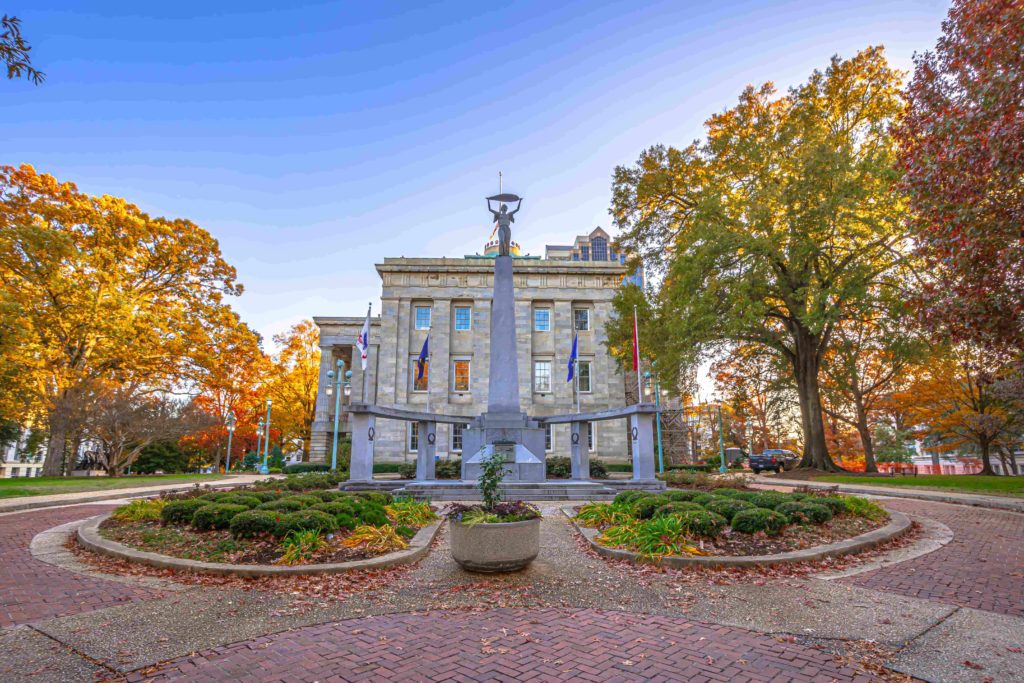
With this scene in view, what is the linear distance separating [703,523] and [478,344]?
2999 cm

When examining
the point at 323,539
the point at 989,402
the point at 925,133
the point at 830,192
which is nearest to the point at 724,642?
the point at 323,539

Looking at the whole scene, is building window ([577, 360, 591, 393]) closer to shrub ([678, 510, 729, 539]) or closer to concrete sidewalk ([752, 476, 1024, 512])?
concrete sidewalk ([752, 476, 1024, 512])

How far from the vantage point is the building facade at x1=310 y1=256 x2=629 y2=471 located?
36.8m

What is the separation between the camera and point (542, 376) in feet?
125

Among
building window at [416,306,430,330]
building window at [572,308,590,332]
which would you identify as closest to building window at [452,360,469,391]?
building window at [416,306,430,330]

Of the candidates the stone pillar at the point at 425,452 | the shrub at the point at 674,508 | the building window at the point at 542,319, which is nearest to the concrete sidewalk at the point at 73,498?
the stone pillar at the point at 425,452

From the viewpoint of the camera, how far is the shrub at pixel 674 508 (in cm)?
951

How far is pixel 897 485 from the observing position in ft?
67.2

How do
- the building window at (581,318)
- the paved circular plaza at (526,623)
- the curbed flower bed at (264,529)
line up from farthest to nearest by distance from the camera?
the building window at (581,318)
the curbed flower bed at (264,529)
the paved circular plaza at (526,623)

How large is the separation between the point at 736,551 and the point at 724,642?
351 centimetres

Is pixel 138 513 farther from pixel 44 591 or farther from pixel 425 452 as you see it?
pixel 425 452

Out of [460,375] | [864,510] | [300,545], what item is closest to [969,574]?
[864,510]

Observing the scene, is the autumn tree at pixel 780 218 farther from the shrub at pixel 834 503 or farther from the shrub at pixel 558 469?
the shrub at pixel 834 503

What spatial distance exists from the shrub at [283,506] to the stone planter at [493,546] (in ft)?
12.4
